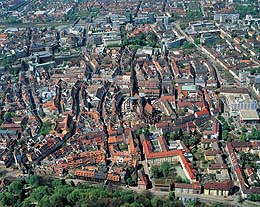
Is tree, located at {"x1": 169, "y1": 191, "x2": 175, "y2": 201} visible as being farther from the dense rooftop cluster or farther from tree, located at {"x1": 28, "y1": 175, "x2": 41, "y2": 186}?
tree, located at {"x1": 28, "y1": 175, "x2": 41, "y2": 186}

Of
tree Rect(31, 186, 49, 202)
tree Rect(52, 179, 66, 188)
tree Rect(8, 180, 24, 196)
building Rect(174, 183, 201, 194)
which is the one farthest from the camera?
tree Rect(52, 179, 66, 188)

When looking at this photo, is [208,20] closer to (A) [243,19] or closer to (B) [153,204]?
(A) [243,19]

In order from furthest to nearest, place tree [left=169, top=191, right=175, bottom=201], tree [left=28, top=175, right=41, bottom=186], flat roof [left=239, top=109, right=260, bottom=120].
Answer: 1. flat roof [left=239, top=109, right=260, bottom=120]
2. tree [left=28, top=175, right=41, bottom=186]
3. tree [left=169, top=191, right=175, bottom=201]

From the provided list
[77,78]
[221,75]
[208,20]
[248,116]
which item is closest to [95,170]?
[248,116]

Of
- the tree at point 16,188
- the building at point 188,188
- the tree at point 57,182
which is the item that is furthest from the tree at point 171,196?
the tree at point 16,188

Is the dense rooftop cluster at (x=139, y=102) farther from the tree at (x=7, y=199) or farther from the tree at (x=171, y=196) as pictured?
the tree at (x=7, y=199)

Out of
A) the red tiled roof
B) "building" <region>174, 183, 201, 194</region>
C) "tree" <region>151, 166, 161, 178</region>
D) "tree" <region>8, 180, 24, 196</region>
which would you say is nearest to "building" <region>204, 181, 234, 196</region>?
the red tiled roof

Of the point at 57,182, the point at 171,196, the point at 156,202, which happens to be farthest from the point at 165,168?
the point at 57,182
